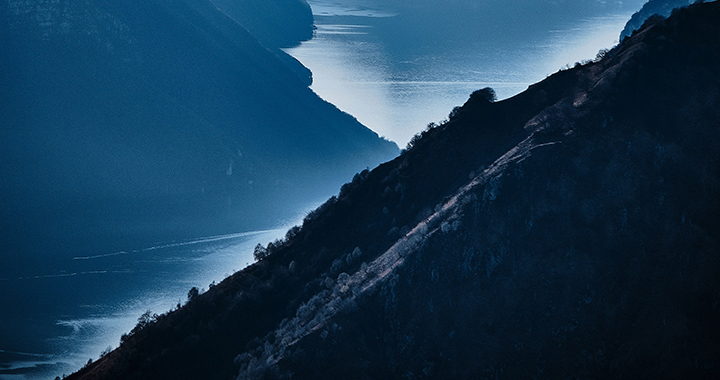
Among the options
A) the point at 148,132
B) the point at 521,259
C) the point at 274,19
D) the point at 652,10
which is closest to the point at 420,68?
the point at 274,19

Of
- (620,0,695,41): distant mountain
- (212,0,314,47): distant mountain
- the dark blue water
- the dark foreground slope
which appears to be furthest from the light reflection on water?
the dark foreground slope

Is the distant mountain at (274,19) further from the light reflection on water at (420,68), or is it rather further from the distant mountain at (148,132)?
the distant mountain at (148,132)

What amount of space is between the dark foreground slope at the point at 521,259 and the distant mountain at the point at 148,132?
30880 mm

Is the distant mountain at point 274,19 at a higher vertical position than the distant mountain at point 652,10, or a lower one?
higher

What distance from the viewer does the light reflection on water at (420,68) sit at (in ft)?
291

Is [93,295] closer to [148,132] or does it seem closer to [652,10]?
[148,132]

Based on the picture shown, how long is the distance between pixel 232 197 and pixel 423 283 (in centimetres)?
4355

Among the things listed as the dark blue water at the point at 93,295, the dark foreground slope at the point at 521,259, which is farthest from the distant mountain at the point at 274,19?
the dark foreground slope at the point at 521,259

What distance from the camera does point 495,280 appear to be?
2758 cm

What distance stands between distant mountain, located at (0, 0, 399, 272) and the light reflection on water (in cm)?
1225

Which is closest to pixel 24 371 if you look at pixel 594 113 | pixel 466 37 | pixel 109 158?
pixel 109 158

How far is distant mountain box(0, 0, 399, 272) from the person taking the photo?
6388 cm

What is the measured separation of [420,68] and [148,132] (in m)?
54.1

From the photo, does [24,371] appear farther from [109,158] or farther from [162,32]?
[162,32]
